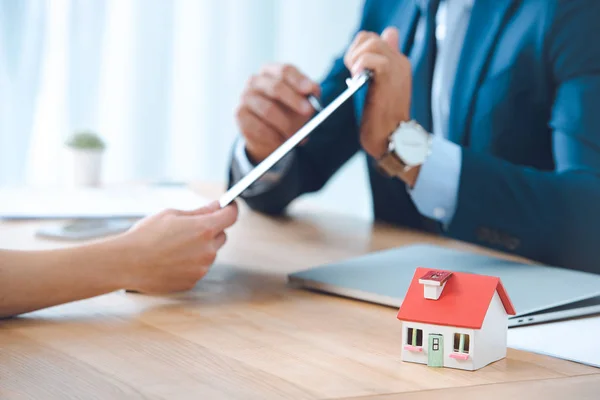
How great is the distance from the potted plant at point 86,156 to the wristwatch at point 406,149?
73 centimetres

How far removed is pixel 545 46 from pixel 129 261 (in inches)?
31.9

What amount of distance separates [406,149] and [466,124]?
1.07ft

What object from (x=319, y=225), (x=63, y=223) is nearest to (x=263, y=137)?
(x=319, y=225)

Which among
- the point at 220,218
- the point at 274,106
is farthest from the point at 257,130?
the point at 220,218

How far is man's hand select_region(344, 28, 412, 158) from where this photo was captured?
3.70 ft

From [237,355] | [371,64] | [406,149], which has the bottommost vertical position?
[237,355]

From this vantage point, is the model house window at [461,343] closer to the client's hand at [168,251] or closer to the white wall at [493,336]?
the white wall at [493,336]

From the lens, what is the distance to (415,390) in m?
0.65

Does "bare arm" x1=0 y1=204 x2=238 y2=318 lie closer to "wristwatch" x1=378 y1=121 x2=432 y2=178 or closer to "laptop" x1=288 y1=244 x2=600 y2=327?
"laptop" x1=288 y1=244 x2=600 y2=327

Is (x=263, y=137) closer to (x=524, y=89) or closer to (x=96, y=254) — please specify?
(x=524, y=89)

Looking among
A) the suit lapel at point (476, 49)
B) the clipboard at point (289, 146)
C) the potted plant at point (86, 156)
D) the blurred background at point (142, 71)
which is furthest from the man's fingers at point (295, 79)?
the blurred background at point (142, 71)

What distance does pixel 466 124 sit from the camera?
1.45 metres

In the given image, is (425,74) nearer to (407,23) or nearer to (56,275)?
(407,23)

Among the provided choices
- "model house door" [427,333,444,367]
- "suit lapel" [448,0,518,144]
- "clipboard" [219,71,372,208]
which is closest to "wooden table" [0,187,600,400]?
"model house door" [427,333,444,367]
